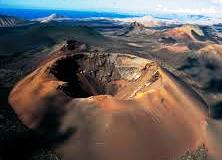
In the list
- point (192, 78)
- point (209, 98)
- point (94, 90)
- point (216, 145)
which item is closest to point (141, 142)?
point (216, 145)

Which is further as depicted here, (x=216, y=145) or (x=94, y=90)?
(x=94, y=90)

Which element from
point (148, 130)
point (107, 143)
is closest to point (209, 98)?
point (148, 130)

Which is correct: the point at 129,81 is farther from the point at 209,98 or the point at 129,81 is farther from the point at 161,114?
the point at 209,98

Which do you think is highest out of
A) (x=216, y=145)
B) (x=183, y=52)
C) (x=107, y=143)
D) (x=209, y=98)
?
(x=107, y=143)

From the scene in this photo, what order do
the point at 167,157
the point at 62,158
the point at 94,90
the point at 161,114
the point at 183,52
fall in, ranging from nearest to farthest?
the point at 62,158, the point at 167,157, the point at 161,114, the point at 94,90, the point at 183,52

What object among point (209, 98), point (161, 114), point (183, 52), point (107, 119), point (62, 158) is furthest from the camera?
point (183, 52)

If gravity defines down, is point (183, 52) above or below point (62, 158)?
below
